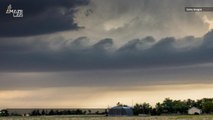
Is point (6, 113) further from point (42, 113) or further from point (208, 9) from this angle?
point (208, 9)

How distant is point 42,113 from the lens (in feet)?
639

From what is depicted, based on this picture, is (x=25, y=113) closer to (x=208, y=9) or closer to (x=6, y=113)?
(x=6, y=113)

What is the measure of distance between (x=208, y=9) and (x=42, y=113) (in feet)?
386

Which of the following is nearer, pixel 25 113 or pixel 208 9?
pixel 208 9

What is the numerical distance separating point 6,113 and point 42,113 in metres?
15.2

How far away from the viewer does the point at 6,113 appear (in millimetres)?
183625

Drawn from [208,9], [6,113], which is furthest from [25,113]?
[208,9]

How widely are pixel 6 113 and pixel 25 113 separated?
6.48 metres

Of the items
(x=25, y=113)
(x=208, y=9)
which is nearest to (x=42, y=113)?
(x=25, y=113)

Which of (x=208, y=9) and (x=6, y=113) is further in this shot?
(x=6, y=113)

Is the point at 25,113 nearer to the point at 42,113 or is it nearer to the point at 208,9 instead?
the point at 42,113

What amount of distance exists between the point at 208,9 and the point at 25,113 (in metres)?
112

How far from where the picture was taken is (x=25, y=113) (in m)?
187
